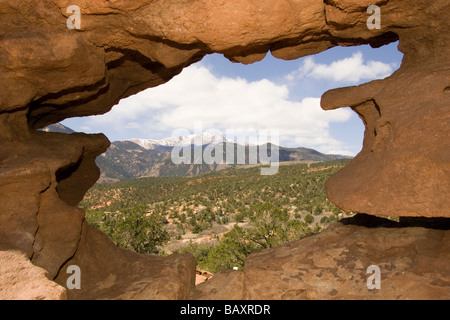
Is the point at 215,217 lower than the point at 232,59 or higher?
lower

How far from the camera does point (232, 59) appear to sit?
265 inches

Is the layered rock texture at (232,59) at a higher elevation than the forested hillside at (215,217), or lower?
higher

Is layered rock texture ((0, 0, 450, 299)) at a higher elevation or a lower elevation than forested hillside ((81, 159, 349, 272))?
higher

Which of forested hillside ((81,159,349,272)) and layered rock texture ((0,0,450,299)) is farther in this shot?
forested hillside ((81,159,349,272))

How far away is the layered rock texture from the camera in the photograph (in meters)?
5.01

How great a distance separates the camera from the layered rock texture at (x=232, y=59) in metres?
5.01

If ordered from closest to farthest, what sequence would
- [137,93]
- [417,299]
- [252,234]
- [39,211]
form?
[417,299] < [39,211] < [137,93] < [252,234]

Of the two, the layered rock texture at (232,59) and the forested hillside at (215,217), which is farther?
the forested hillside at (215,217)

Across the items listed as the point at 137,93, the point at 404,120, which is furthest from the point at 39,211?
the point at 404,120

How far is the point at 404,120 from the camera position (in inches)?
207

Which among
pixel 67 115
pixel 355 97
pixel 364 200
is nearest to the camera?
pixel 364 200

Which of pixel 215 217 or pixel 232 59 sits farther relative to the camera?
pixel 215 217

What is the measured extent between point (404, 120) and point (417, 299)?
2838 mm

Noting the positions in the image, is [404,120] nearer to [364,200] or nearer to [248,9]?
[364,200]
